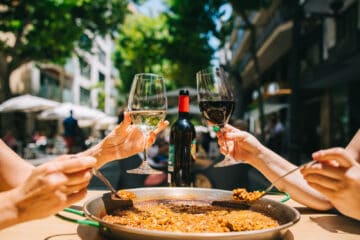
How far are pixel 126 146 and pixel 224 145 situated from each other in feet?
1.68

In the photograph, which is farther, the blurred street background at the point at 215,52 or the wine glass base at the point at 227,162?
the blurred street background at the point at 215,52

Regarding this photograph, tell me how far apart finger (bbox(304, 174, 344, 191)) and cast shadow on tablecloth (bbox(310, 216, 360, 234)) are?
0.34 m

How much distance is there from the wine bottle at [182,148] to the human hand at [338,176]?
108 centimetres

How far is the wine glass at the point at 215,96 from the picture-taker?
6.26 feet

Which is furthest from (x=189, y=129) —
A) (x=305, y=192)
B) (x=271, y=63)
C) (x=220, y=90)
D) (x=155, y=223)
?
(x=271, y=63)

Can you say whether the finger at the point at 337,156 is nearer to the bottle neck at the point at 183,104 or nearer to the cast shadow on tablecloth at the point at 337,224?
the cast shadow on tablecloth at the point at 337,224

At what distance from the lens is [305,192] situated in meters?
1.70

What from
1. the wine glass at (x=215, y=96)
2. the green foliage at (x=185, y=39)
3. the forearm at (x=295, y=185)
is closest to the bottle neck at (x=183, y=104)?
the wine glass at (x=215, y=96)

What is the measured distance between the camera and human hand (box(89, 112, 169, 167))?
190 cm

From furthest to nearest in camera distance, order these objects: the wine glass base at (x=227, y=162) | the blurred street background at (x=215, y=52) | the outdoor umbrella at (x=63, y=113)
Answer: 1. the outdoor umbrella at (x=63, y=113)
2. the blurred street background at (x=215, y=52)
3. the wine glass base at (x=227, y=162)

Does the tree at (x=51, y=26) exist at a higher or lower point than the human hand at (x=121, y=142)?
higher

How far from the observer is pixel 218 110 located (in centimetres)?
194

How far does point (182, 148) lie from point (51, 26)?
12897mm

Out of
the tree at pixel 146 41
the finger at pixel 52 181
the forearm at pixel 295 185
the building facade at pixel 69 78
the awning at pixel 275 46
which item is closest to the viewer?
the finger at pixel 52 181
